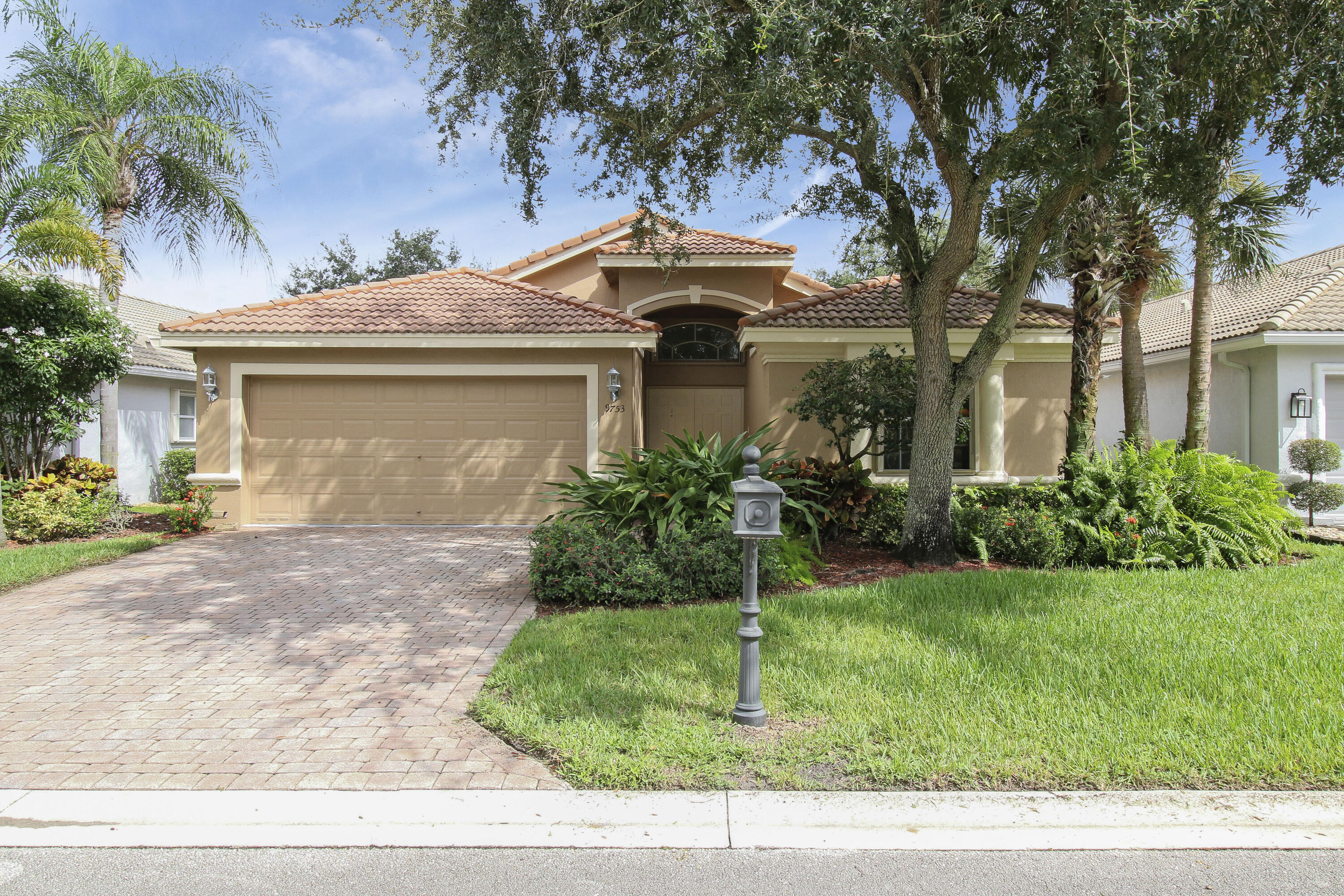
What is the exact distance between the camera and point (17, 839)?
3.23m

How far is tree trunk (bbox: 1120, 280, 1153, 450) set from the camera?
11.9 m

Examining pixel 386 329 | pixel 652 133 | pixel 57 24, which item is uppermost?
pixel 57 24

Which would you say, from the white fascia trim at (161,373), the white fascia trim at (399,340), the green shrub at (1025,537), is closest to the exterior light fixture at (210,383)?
the white fascia trim at (399,340)

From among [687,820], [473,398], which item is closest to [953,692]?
[687,820]

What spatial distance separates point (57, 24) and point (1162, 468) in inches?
717

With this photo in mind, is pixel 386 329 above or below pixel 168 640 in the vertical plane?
above

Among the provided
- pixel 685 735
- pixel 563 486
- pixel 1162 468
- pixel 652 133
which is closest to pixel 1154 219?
pixel 1162 468

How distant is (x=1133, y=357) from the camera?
12086 millimetres

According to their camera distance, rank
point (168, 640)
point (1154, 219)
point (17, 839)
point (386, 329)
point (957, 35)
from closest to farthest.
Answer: point (17, 839), point (168, 640), point (957, 35), point (1154, 219), point (386, 329)

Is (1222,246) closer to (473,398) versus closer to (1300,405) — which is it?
(1300,405)

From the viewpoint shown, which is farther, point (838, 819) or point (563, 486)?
point (563, 486)

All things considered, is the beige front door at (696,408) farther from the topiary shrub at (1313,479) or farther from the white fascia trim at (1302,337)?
the topiary shrub at (1313,479)

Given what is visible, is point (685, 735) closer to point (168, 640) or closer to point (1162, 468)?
point (168, 640)

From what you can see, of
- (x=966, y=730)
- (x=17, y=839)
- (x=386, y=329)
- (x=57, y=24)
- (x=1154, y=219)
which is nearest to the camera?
(x=17, y=839)
